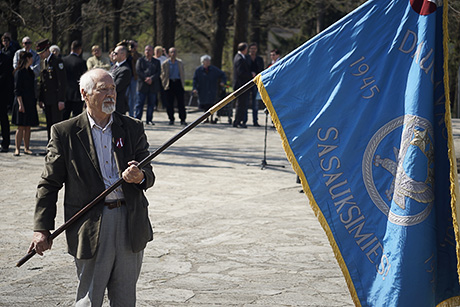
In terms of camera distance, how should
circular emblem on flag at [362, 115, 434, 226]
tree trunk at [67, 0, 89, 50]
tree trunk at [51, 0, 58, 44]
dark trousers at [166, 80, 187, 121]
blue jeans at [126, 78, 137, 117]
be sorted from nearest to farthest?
circular emblem on flag at [362, 115, 434, 226]
tree trunk at [51, 0, 58, 44]
blue jeans at [126, 78, 137, 117]
dark trousers at [166, 80, 187, 121]
tree trunk at [67, 0, 89, 50]

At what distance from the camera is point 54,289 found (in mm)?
6516

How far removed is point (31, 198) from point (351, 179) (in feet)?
21.5

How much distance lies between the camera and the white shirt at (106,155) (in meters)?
4.93

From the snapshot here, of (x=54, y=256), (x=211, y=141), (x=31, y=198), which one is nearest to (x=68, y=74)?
(x=211, y=141)

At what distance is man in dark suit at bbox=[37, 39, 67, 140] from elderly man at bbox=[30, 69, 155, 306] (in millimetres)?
Result: 9705

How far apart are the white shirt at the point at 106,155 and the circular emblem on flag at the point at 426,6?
2.01m

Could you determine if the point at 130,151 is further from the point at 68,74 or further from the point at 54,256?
the point at 68,74

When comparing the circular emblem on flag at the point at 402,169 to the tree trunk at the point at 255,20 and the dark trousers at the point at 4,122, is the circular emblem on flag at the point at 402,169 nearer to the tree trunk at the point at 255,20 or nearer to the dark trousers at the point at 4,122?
the dark trousers at the point at 4,122

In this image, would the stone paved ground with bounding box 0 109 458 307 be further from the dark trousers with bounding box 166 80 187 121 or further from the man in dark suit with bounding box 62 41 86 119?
the dark trousers with bounding box 166 80 187 121

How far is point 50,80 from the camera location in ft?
47.2

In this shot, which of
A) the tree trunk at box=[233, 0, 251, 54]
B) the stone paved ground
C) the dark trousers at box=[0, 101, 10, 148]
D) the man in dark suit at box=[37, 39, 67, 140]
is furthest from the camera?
the tree trunk at box=[233, 0, 251, 54]

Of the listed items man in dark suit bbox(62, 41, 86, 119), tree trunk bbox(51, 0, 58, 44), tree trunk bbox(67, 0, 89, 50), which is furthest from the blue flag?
tree trunk bbox(67, 0, 89, 50)

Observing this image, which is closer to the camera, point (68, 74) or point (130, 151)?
point (130, 151)

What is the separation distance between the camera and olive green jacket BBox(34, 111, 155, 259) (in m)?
4.86
